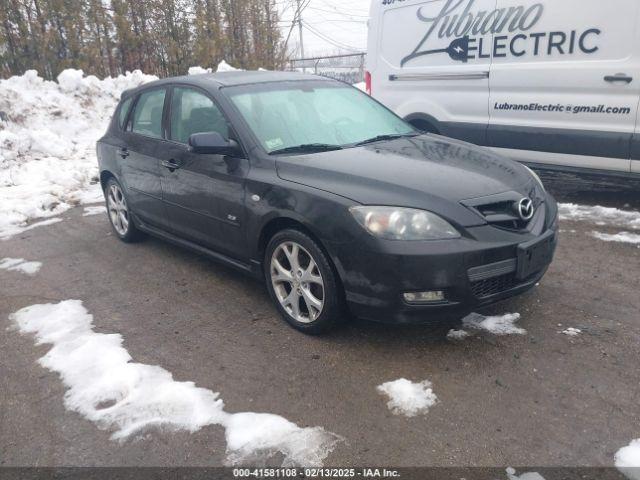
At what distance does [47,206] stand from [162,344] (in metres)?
4.56

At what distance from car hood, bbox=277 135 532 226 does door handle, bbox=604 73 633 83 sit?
213cm

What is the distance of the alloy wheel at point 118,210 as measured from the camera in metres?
5.66

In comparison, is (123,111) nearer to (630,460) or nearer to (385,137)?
(385,137)

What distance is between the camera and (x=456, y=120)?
21.9ft

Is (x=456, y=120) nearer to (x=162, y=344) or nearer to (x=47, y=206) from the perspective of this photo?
(x=162, y=344)

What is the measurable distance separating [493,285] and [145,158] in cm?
319

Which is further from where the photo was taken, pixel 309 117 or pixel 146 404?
pixel 309 117

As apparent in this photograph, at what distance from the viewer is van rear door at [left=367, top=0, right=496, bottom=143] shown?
20.7ft

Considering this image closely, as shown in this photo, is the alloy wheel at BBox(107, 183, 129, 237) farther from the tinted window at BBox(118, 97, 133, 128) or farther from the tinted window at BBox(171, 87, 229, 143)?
the tinted window at BBox(171, 87, 229, 143)

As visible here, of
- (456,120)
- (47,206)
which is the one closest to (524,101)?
(456,120)

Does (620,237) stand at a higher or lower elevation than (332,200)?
lower

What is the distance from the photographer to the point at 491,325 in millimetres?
3561

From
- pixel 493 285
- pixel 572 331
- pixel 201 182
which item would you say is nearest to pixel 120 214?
pixel 201 182

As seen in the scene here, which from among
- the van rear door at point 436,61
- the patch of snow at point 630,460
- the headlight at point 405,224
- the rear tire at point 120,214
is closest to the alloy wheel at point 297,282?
the headlight at point 405,224
